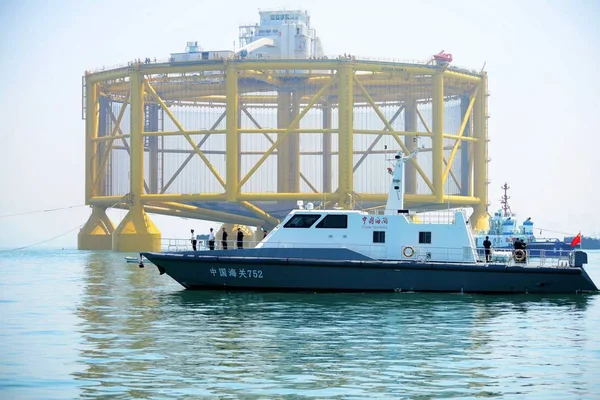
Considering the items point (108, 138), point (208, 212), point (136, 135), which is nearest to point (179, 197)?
point (208, 212)

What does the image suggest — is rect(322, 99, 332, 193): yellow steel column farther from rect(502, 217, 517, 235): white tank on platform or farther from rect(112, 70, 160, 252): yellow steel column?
rect(502, 217, 517, 235): white tank on platform

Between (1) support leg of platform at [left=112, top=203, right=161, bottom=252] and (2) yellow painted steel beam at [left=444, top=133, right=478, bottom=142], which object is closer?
(1) support leg of platform at [left=112, top=203, right=161, bottom=252]

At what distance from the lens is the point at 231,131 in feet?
235

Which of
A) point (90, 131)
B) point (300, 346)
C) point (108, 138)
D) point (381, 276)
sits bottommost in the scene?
point (300, 346)

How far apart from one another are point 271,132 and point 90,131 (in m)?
17.8

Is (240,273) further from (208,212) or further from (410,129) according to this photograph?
(410,129)

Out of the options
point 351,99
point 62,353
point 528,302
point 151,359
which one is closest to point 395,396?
point 151,359

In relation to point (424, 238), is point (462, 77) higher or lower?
higher

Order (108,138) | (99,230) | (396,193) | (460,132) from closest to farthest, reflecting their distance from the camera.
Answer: (396,193) → (460,132) → (108,138) → (99,230)

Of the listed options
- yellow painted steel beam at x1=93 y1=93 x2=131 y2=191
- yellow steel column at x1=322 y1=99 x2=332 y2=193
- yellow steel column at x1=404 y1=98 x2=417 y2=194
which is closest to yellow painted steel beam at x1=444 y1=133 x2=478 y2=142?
yellow steel column at x1=404 y1=98 x2=417 y2=194

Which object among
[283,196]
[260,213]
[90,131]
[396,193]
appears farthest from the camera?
[90,131]

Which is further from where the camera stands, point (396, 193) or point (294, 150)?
point (294, 150)

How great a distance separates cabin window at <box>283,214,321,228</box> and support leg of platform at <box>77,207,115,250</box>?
55614 mm

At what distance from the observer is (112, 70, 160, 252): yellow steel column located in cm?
7469
